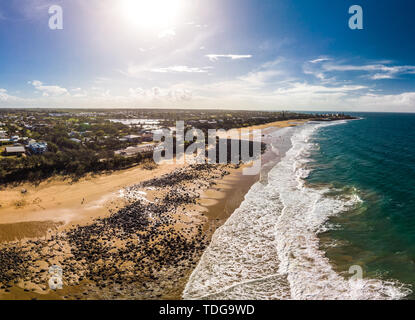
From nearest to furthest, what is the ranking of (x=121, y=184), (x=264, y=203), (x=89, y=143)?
(x=264, y=203) → (x=121, y=184) → (x=89, y=143)

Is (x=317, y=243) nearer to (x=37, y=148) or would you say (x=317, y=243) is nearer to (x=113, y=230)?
(x=113, y=230)

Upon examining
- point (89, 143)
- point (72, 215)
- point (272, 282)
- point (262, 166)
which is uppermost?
point (89, 143)

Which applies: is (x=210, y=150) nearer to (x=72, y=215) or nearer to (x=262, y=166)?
(x=262, y=166)

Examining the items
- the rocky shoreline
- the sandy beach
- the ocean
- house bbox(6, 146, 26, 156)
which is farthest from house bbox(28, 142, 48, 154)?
the ocean

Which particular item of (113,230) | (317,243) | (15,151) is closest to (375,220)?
(317,243)

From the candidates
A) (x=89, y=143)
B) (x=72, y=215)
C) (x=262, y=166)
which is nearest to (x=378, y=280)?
(x=72, y=215)

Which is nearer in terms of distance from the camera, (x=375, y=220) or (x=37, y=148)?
(x=375, y=220)
